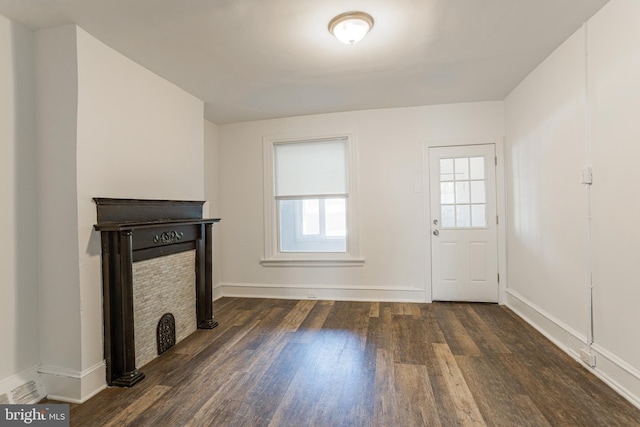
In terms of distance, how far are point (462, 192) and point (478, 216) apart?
355mm

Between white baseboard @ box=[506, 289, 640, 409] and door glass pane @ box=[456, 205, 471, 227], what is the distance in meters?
0.95

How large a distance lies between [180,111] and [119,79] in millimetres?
718

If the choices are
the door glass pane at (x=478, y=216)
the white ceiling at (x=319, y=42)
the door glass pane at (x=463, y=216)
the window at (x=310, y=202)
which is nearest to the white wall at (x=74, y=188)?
the white ceiling at (x=319, y=42)

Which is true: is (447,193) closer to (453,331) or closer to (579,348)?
(453,331)

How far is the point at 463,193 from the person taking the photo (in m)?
3.82

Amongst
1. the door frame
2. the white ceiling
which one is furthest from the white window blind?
the door frame

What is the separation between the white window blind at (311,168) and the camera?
409cm

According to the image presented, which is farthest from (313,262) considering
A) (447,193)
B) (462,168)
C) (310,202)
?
(462,168)

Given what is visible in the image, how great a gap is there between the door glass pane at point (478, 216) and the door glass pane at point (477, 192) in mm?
75

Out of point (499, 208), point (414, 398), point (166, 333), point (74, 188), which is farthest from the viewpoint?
point (499, 208)

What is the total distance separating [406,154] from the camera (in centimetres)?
390

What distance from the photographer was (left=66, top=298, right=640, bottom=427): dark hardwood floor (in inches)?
68.2

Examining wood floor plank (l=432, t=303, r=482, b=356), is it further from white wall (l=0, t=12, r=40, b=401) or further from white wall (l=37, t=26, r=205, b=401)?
white wall (l=0, t=12, r=40, b=401)

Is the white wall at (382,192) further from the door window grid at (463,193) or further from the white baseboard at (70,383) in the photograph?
the white baseboard at (70,383)
